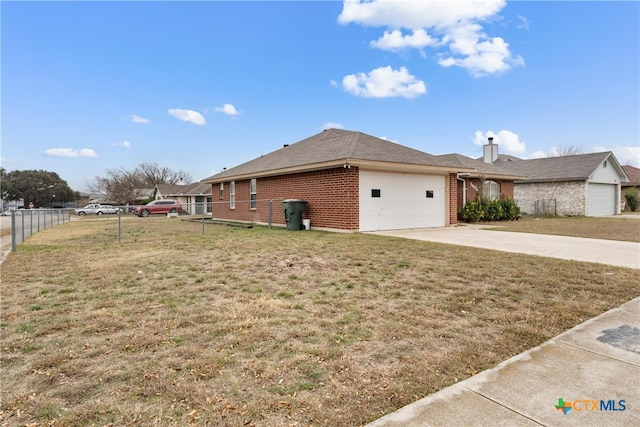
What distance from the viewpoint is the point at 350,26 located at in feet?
54.7

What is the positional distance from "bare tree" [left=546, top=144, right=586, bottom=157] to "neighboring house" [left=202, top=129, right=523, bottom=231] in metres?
51.0

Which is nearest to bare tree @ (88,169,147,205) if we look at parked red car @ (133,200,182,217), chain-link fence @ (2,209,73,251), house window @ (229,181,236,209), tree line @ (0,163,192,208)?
tree line @ (0,163,192,208)

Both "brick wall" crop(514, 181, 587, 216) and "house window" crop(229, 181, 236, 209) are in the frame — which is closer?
"house window" crop(229, 181, 236, 209)

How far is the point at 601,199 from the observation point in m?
25.8

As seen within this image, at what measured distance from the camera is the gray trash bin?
A: 44.6 feet

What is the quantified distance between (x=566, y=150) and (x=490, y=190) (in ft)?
152

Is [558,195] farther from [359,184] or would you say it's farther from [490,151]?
[359,184]

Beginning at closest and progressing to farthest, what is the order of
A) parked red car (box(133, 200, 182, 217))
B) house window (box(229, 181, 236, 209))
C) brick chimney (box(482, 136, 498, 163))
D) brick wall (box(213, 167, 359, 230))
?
brick wall (box(213, 167, 359, 230)) < house window (box(229, 181, 236, 209)) < brick chimney (box(482, 136, 498, 163)) < parked red car (box(133, 200, 182, 217))

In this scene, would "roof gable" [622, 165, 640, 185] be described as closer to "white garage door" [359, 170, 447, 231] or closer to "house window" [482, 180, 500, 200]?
"house window" [482, 180, 500, 200]

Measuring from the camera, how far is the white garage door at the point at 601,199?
81.2 feet

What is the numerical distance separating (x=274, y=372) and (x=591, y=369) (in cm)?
249

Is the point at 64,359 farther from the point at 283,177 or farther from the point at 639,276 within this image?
the point at 283,177

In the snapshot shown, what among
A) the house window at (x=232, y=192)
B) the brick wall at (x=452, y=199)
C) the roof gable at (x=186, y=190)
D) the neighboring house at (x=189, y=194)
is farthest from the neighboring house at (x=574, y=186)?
the roof gable at (x=186, y=190)

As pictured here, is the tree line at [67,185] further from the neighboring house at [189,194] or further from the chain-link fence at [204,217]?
the chain-link fence at [204,217]
